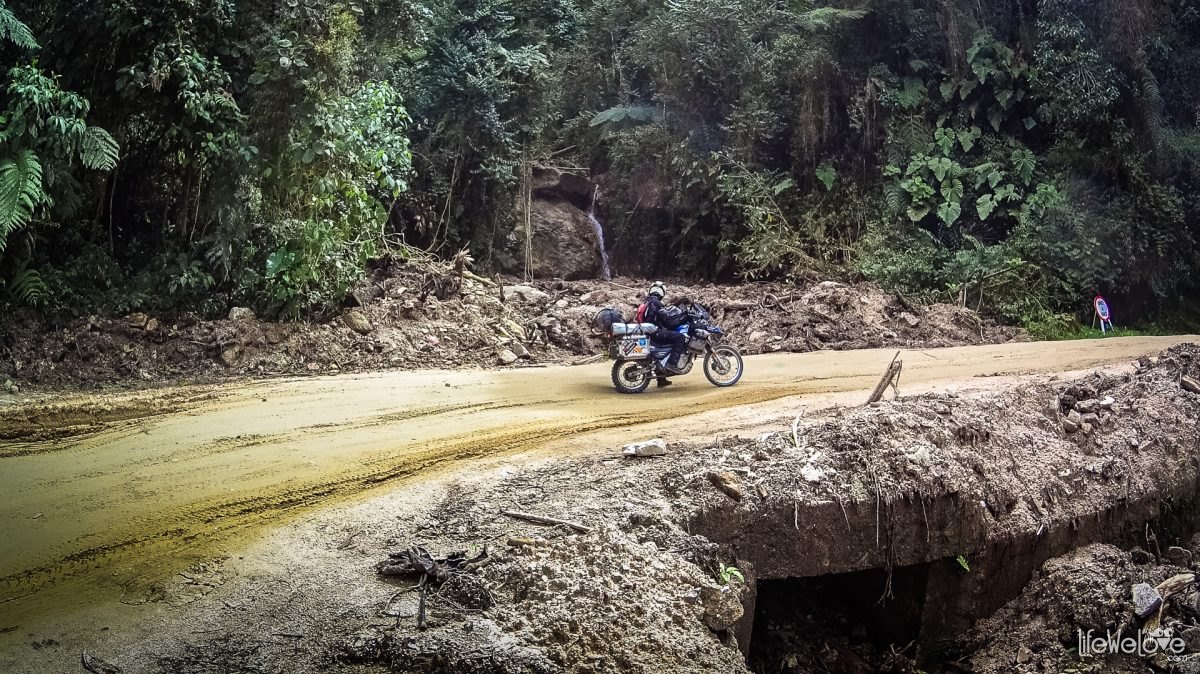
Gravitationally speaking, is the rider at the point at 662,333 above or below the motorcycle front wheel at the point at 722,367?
above

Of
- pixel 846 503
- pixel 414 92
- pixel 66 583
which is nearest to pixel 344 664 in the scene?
pixel 66 583

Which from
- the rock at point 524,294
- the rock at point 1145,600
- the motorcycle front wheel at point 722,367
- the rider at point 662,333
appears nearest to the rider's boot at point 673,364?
the rider at point 662,333

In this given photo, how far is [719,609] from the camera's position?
16.6 ft

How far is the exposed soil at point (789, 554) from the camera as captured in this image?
431 centimetres

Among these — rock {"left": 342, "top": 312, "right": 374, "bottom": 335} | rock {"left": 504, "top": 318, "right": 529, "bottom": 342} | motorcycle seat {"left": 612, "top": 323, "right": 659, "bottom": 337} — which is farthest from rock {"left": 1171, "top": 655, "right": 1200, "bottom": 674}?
rock {"left": 342, "top": 312, "right": 374, "bottom": 335}

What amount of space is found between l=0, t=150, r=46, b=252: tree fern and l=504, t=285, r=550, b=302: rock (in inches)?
271

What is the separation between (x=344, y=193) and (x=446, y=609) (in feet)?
27.2

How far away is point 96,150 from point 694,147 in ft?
38.6

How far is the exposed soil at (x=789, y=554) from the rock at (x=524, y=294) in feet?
25.3

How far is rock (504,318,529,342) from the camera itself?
41.8ft

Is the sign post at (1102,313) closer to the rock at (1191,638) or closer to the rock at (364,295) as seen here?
the rock at (1191,638)

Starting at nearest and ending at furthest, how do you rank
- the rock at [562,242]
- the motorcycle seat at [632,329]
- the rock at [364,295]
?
the motorcycle seat at [632,329]
the rock at [364,295]
the rock at [562,242]

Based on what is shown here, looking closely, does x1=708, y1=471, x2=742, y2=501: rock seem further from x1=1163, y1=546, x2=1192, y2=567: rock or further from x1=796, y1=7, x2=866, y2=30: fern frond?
x1=796, y1=7, x2=866, y2=30: fern frond

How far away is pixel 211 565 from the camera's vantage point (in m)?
4.62
